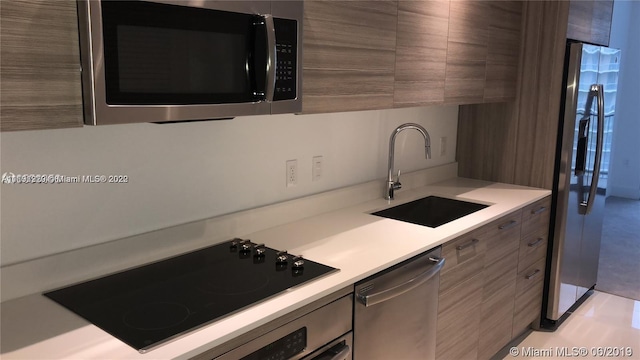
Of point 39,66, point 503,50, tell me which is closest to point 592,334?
point 503,50

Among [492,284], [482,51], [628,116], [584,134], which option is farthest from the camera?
[628,116]

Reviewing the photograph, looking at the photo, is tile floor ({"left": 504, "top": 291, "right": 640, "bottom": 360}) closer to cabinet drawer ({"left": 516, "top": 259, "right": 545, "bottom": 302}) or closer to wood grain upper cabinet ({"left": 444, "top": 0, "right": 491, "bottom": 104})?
cabinet drawer ({"left": 516, "top": 259, "right": 545, "bottom": 302})

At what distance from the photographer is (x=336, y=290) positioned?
63.9 inches

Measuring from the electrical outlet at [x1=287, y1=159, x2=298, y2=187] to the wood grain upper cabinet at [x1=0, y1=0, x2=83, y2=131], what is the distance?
1144 millimetres

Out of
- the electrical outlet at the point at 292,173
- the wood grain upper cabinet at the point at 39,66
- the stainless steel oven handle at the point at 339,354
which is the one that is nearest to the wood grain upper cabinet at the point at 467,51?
the electrical outlet at the point at 292,173

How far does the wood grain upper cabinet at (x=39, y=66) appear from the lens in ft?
3.53

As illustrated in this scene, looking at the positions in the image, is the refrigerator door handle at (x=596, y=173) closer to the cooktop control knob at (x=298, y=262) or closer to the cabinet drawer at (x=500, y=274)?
the cabinet drawer at (x=500, y=274)

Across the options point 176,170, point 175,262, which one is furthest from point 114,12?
point 175,262

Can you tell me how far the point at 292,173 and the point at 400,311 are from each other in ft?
2.40

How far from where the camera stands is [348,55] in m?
1.91

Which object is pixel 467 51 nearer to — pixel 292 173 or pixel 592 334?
pixel 292 173

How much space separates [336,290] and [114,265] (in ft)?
2.28

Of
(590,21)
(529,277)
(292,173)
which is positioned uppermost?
(590,21)

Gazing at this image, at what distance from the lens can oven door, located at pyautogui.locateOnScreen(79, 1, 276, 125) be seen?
1195mm
